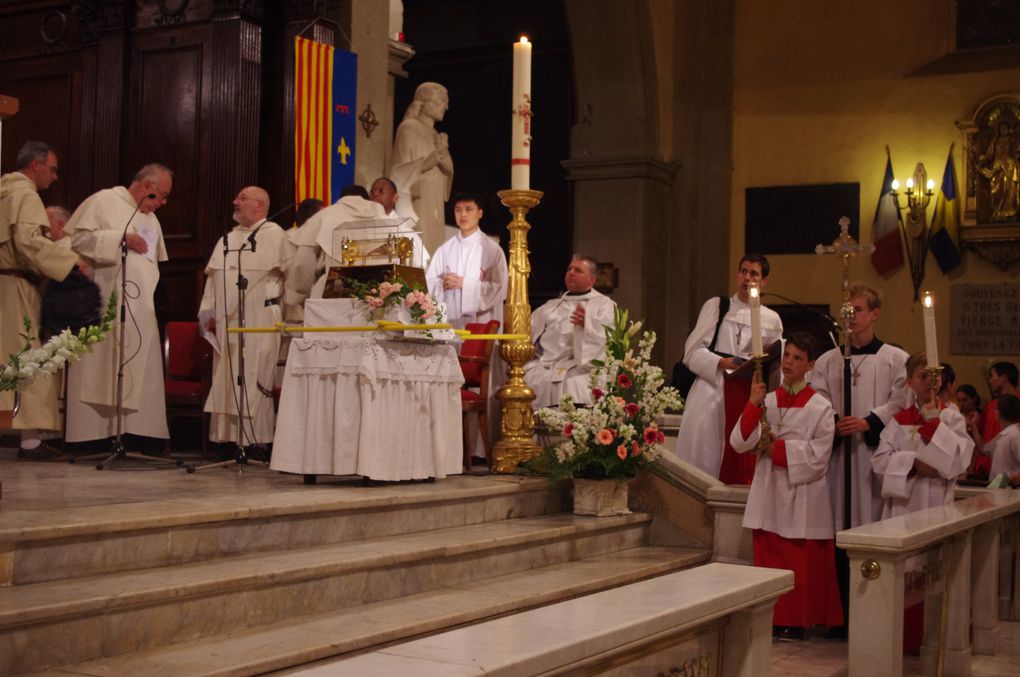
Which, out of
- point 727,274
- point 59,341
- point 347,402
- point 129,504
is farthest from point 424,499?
point 727,274

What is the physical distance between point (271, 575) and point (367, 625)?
42 cm

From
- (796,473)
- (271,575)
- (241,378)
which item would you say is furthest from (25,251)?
(796,473)

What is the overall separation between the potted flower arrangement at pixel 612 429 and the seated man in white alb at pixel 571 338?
0.99m

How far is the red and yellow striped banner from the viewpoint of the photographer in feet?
29.7

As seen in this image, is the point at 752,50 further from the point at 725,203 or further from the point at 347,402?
the point at 347,402

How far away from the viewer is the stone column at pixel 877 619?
528cm

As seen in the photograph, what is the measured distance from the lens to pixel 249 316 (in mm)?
8531

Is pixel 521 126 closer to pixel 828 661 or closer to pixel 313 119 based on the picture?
pixel 313 119

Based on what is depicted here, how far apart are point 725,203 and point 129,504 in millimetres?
11579

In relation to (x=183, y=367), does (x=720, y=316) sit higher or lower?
higher

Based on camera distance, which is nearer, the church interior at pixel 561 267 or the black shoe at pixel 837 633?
the church interior at pixel 561 267

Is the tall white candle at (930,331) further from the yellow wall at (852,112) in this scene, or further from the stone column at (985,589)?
the yellow wall at (852,112)

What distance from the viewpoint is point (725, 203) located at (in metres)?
15.7

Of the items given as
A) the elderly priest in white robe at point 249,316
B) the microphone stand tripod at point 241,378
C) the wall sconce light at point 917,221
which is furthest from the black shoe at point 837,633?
the wall sconce light at point 917,221
